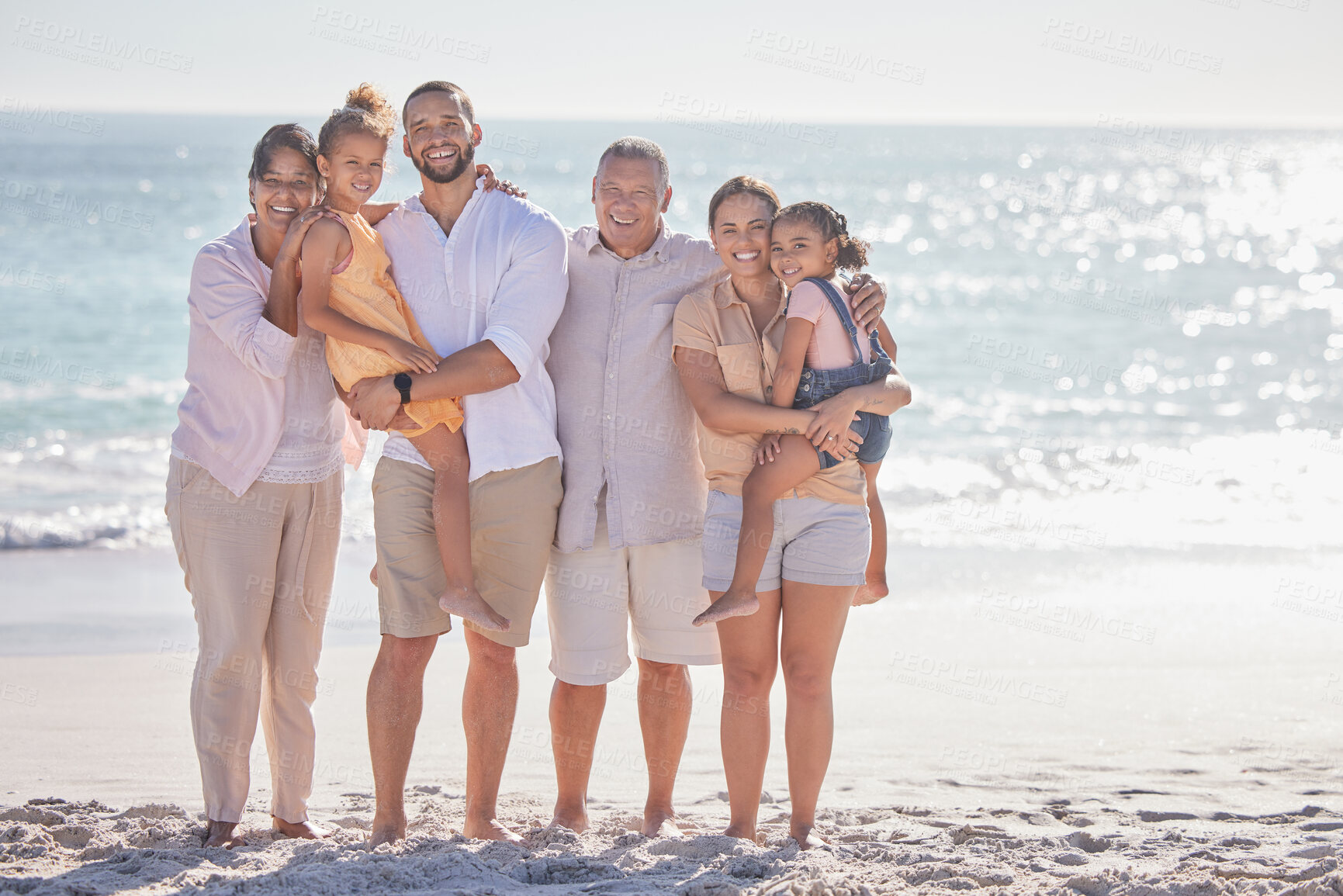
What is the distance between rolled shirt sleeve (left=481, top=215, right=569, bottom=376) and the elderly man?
0.63 feet

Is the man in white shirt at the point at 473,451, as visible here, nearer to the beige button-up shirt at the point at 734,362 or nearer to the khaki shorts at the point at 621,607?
the khaki shorts at the point at 621,607

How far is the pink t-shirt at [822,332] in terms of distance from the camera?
341 cm

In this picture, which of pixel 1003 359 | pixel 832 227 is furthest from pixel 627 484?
pixel 1003 359

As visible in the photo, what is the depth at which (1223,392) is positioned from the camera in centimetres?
1362

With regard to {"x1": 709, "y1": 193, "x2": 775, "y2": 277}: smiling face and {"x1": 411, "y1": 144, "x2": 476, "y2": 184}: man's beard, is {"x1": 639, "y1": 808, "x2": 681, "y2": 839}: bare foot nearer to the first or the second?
{"x1": 709, "y1": 193, "x2": 775, "y2": 277}: smiling face

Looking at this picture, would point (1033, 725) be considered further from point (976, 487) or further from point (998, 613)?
point (976, 487)

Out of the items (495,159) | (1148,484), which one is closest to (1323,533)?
(1148,484)

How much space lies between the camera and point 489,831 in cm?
350

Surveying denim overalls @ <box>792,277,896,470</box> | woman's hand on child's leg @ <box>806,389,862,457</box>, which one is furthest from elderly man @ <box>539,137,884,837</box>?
woman's hand on child's leg @ <box>806,389,862,457</box>

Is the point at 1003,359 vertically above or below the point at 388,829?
above

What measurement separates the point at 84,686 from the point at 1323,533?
7912 mm

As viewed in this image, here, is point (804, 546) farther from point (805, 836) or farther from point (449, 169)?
point (449, 169)

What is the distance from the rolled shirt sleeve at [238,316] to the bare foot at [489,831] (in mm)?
1506

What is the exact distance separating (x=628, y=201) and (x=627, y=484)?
91 centimetres
